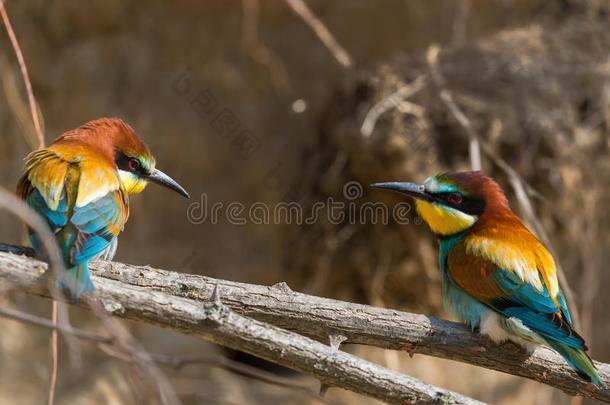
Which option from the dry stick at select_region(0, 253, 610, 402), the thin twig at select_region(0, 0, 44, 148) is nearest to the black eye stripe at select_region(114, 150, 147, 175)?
the thin twig at select_region(0, 0, 44, 148)

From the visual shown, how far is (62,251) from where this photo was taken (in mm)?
1825

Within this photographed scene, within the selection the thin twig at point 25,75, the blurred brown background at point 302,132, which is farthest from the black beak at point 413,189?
the thin twig at point 25,75

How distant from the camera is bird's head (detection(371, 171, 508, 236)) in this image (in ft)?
8.14

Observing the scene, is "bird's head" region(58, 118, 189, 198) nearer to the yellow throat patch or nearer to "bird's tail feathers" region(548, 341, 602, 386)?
the yellow throat patch

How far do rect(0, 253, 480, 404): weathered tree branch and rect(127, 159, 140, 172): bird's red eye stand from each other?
2.69ft

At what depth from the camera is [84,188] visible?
2031 mm

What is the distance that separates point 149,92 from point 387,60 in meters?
1.09

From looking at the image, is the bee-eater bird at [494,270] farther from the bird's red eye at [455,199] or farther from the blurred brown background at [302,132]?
the blurred brown background at [302,132]

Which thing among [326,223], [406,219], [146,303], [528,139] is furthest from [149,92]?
[146,303]

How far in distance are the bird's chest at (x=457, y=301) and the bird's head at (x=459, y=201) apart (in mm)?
53

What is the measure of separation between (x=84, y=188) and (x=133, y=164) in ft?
1.44

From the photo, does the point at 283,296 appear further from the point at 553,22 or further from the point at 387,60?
the point at 553,22

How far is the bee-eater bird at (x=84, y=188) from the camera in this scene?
1.85 m

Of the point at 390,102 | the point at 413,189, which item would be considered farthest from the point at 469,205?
the point at 390,102
